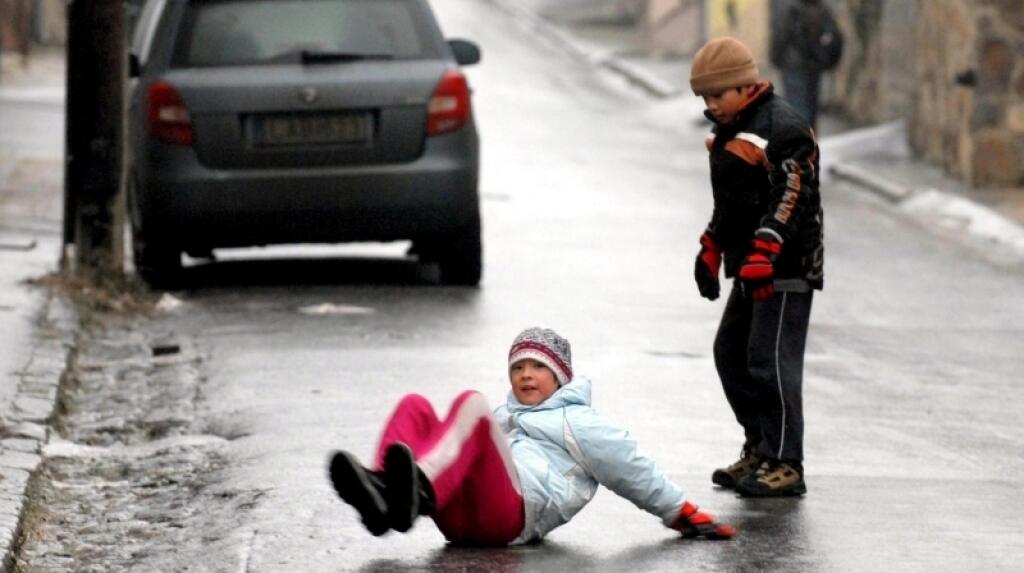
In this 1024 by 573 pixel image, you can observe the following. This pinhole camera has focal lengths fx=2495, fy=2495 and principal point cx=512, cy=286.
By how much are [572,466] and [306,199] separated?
19.6 feet

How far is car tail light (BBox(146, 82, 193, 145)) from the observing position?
12.6 m

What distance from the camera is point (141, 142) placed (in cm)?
1294

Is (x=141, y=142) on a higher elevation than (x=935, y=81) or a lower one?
higher

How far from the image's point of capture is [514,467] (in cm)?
675

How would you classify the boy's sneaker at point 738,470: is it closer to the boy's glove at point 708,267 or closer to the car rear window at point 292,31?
the boy's glove at point 708,267

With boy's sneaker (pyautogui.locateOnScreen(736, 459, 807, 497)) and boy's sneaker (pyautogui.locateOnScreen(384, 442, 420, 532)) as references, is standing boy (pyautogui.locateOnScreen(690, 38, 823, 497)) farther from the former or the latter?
boy's sneaker (pyautogui.locateOnScreen(384, 442, 420, 532))

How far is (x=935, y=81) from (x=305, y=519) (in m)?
14.9

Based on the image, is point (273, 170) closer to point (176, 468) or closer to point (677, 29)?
point (176, 468)

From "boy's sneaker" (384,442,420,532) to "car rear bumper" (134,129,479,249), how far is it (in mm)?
6331

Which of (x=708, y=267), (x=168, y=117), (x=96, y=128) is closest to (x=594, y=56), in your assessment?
(x=96, y=128)

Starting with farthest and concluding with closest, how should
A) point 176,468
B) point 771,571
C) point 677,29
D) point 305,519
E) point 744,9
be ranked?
point 677,29 → point 744,9 → point 176,468 → point 305,519 → point 771,571

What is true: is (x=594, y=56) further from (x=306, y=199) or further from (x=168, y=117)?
(x=168, y=117)

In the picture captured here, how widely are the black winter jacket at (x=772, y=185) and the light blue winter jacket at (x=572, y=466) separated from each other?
0.99 metres

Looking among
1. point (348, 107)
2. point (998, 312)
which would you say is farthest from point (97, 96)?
point (998, 312)
